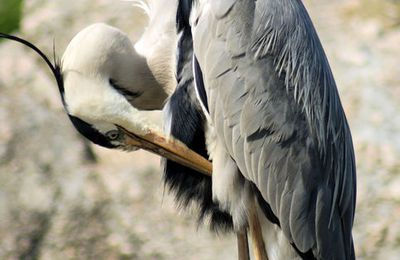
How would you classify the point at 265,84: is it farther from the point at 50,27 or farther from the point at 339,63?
the point at 50,27

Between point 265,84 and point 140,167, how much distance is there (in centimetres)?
224

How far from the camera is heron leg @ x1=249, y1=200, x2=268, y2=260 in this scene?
4.20 metres

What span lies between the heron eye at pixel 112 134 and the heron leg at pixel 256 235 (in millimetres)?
586

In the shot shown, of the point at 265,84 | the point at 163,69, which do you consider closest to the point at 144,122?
the point at 163,69

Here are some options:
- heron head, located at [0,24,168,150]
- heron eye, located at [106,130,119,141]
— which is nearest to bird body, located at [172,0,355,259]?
heron head, located at [0,24,168,150]

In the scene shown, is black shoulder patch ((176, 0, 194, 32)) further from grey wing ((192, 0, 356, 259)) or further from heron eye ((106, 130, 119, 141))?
heron eye ((106, 130, 119, 141))

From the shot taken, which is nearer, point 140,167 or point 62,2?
point 140,167

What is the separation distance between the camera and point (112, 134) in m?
4.29

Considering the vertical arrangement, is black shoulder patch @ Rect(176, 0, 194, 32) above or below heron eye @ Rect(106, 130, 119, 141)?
above

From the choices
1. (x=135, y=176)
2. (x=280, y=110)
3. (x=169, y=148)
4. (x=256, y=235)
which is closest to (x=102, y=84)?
(x=169, y=148)

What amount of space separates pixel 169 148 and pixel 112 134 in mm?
230

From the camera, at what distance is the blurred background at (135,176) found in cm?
581

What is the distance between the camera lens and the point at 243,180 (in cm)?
412

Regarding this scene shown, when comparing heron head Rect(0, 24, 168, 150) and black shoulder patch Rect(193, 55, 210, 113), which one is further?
heron head Rect(0, 24, 168, 150)
